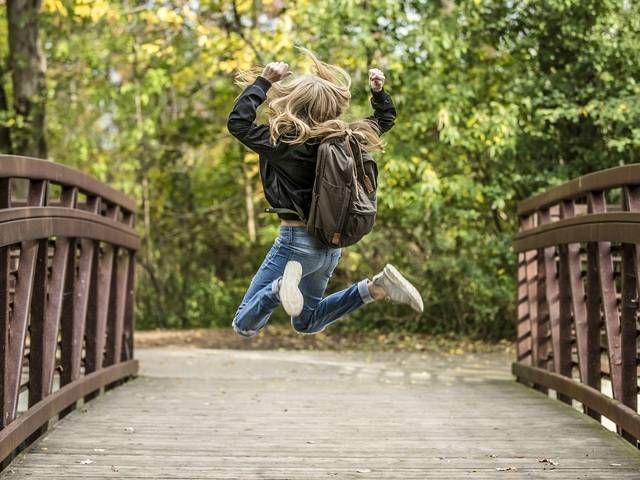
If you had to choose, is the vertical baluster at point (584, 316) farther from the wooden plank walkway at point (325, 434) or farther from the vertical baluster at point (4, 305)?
the vertical baluster at point (4, 305)

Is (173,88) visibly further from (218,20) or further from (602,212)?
(602,212)

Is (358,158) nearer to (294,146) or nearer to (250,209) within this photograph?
(294,146)

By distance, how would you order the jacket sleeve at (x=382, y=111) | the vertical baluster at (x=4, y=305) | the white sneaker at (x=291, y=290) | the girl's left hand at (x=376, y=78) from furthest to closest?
the jacket sleeve at (x=382, y=111) < the girl's left hand at (x=376, y=78) < the white sneaker at (x=291, y=290) < the vertical baluster at (x=4, y=305)

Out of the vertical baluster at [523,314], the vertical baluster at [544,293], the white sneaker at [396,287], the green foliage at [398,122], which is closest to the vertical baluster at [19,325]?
the white sneaker at [396,287]

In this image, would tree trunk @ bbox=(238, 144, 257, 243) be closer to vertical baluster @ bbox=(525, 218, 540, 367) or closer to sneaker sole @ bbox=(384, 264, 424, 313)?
vertical baluster @ bbox=(525, 218, 540, 367)

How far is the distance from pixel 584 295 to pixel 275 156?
3091mm

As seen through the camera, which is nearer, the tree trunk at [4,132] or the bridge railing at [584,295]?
the bridge railing at [584,295]

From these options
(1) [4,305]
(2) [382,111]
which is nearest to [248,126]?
(2) [382,111]

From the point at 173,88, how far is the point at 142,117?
0.98 m

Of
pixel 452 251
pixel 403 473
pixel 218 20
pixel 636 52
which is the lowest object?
pixel 403 473

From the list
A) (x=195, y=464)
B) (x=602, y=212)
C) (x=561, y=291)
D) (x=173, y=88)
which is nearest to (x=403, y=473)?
(x=195, y=464)

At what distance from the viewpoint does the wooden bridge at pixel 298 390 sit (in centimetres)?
528

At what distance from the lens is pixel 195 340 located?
1403 centimetres

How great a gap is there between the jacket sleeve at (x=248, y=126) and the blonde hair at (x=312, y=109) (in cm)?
7
